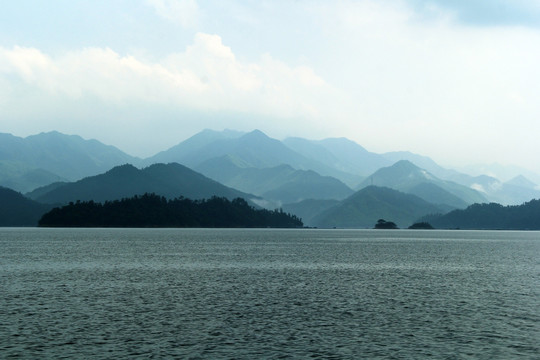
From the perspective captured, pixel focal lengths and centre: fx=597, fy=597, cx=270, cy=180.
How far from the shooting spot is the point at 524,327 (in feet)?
216

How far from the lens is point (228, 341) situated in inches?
2261

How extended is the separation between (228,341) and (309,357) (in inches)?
384

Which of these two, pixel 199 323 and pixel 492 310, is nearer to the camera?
pixel 199 323

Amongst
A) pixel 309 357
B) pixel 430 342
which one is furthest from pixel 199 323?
pixel 430 342

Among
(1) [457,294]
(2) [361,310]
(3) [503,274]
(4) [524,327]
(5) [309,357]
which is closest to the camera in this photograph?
(5) [309,357]

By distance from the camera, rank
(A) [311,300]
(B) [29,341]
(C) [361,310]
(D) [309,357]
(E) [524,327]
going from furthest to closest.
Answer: (A) [311,300]
(C) [361,310]
(E) [524,327]
(B) [29,341]
(D) [309,357]

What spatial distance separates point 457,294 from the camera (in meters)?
95.9

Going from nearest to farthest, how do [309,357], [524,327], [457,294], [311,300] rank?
[309,357] → [524,327] → [311,300] → [457,294]

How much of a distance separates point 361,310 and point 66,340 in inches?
1488

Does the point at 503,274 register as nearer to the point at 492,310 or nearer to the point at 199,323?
the point at 492,310

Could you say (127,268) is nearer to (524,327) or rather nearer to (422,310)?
(422,310)

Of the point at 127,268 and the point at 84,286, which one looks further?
the point at 127,268

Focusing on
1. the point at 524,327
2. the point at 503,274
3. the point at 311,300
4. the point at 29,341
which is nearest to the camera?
the point at 29,341

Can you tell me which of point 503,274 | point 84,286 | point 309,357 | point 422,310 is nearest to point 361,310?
point 422,310
